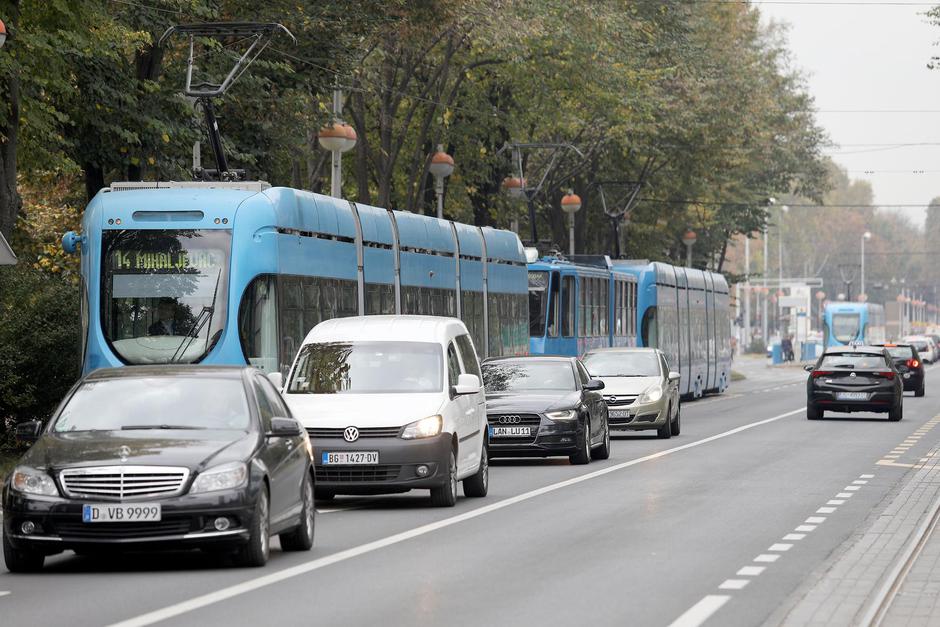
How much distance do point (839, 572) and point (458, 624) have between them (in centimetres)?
356

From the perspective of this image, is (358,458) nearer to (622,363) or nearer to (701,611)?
(701,611)

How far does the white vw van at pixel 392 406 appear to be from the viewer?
18.0 m

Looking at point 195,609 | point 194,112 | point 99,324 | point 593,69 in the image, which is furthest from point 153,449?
point 593,69

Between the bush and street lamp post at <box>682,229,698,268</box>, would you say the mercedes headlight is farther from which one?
street lamp post at <box>682,229,698,268</box>

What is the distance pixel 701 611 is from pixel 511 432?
14.1m

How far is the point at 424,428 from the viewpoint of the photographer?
714 inches

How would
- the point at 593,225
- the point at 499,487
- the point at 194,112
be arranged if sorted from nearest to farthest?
the point at 499,487 < the point at 194,112 < the point at 593,225

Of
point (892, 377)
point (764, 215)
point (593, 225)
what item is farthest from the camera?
point (764, 215)

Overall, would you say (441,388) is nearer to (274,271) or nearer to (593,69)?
(274,271)

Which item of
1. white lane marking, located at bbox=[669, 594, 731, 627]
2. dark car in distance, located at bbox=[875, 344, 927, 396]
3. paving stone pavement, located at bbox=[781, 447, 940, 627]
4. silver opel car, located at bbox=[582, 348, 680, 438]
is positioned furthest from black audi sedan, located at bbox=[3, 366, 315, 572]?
dark car in distance, located at bbox=[875, 344, 927, 396]

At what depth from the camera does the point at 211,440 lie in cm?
1327

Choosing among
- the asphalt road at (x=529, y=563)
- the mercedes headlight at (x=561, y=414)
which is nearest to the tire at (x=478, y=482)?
the asphalt road at (x=529, y=563)

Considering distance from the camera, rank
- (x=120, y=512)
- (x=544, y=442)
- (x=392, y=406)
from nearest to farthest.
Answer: (x=120, y=512) < (x=392, y=406) < (x=544, y=442)

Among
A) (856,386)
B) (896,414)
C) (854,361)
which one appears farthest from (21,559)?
(896,414)
